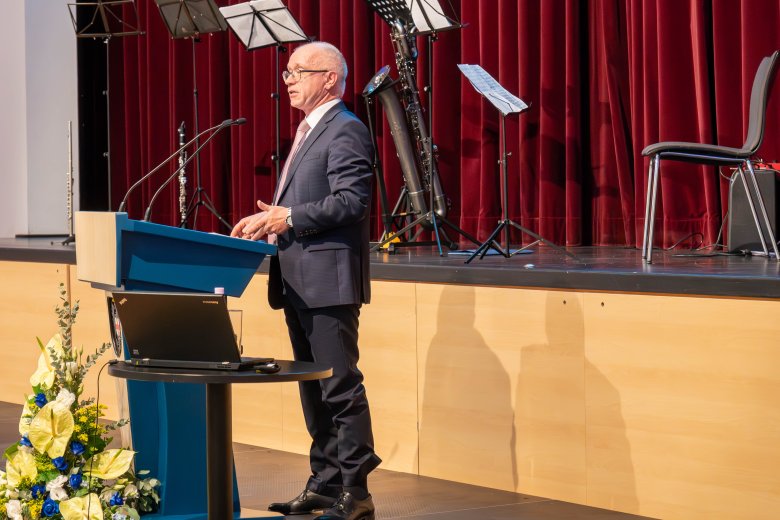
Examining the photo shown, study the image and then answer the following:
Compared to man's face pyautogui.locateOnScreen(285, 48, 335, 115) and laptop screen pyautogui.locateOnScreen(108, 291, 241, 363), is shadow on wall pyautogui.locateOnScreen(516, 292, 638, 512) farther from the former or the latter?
laptop screen pyautogui.locateOnScreen(108, 291, 241, 363)

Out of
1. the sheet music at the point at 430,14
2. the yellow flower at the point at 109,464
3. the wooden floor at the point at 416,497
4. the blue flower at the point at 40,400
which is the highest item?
the sheet music at the point at 430,14

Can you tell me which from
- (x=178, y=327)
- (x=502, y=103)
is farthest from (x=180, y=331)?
(x=502, y=103)

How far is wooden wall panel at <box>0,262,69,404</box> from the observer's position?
5781 mm

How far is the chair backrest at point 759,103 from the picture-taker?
4422 mm

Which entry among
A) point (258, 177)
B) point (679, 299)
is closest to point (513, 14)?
point (258, 177)

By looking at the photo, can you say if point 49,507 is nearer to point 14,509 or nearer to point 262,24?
point 14,509

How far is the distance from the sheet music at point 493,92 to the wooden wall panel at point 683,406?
1404mm

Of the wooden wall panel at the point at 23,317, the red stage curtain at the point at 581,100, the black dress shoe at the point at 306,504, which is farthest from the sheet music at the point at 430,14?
the black dress shoe at the point at 306,504

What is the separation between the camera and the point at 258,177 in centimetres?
720

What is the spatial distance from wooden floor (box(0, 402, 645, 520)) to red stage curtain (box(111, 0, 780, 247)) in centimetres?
194

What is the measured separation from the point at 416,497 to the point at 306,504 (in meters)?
0.50

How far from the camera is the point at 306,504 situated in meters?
3.58

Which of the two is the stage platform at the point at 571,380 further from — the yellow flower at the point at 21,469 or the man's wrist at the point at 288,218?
the yellow flower at the point at 21,469

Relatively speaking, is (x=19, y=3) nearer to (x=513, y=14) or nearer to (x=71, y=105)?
(x=71, y=105)
